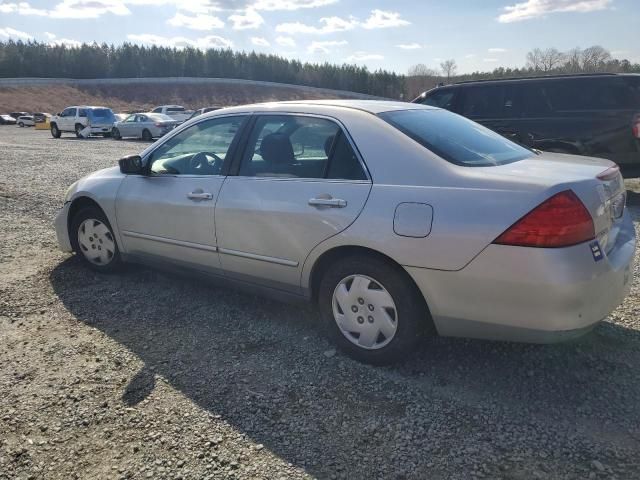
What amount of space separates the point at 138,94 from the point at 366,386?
2804 inches

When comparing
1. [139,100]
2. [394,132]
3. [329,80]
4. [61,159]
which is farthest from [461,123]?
[329,80]

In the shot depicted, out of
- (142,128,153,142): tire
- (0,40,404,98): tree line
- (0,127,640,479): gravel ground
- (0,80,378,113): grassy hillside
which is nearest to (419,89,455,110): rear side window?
(0,127,640,479): gravel ground

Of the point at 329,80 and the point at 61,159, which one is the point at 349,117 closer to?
the point at 61,159

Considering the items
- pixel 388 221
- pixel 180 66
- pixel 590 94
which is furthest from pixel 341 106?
pixel 180 66

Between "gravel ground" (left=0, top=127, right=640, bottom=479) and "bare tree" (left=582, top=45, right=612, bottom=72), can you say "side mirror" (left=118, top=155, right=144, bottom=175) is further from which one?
"bare tree" (left=582, top=45, right=612, bottom=72)

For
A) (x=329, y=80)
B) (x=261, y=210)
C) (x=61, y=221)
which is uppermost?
(x=329, y=80)

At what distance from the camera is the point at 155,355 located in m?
3.42

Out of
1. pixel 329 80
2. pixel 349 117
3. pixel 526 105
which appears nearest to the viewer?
pixel 349 117

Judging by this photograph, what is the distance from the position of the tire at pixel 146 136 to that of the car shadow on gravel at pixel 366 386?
72.1ft

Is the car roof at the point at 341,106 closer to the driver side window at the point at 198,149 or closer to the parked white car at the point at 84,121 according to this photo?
the driver side window at the point at 198,149

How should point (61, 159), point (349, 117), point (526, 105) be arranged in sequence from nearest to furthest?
1. point (349, 117)
2. point (526, 105)
3. point (61, 159)

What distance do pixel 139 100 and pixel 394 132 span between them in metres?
68.9

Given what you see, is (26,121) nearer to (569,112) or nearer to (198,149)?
(569,112)

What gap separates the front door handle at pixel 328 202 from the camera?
311cm
